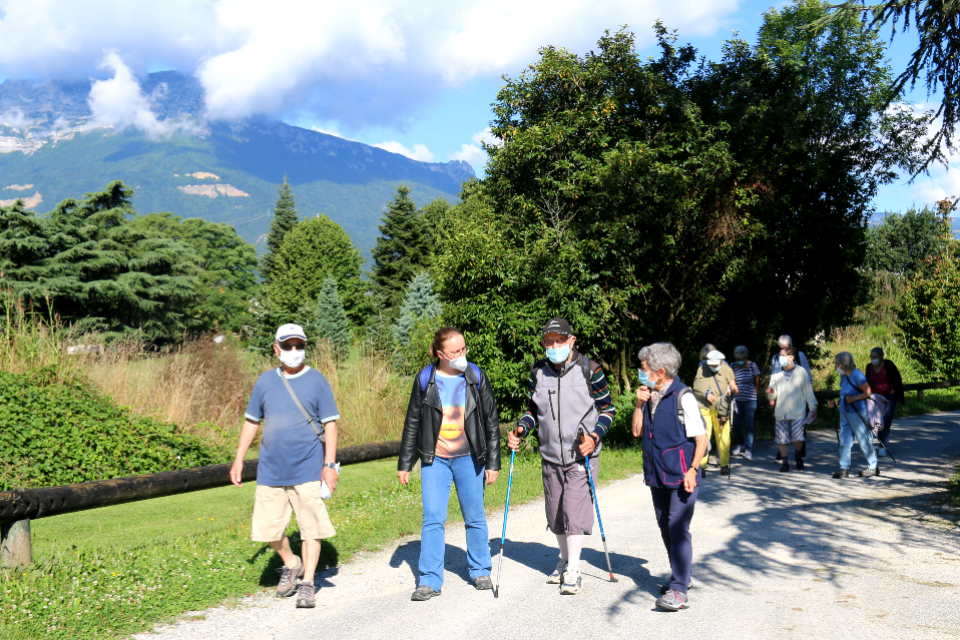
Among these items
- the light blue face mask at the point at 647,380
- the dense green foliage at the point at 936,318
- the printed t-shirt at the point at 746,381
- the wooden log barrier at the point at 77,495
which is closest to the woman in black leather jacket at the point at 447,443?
the light blue face mask at the point at 647,380

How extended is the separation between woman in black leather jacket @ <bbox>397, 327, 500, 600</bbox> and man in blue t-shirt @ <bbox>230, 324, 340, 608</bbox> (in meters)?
0.61

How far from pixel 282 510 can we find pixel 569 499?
209cm

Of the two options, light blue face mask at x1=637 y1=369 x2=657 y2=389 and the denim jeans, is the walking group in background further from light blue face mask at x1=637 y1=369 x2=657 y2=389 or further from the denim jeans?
the denim jeans

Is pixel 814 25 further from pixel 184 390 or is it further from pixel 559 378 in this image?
pixel 184 390

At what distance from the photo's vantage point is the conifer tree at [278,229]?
84.9 meters

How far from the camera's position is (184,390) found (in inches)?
541

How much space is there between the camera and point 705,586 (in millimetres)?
5637

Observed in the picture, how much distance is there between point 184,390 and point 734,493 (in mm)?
9632

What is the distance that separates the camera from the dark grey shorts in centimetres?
557

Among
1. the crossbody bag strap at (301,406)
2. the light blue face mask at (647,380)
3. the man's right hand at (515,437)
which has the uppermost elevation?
the light blue face mask at (647,380)

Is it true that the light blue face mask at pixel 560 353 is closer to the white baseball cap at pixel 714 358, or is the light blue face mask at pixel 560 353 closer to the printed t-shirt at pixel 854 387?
the white baseball cap at pixel 714 358

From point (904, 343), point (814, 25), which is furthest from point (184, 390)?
point (904, 343)

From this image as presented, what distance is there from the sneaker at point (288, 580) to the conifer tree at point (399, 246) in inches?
2417

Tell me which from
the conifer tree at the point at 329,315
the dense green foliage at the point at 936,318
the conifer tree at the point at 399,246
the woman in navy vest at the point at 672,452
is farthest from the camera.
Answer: the conifer tree at the point at 399,246
